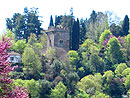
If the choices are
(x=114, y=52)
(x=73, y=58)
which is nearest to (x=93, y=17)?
(x=114, y=52)

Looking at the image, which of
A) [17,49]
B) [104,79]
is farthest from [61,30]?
[104,79]

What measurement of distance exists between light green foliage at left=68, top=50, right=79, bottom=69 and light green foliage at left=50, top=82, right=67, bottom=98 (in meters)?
9.76

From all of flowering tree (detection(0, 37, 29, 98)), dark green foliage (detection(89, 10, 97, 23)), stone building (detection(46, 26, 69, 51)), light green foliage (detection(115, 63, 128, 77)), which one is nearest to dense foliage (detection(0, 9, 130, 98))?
light green foliage (detection(115, 63, 128, 77))

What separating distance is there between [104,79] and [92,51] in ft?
23.3

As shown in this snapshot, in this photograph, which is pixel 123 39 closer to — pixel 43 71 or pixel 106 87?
pixel 106 87

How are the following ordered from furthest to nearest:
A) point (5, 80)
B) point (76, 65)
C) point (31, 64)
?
point (76, 65)
point (31, 64)
point (5, 80)

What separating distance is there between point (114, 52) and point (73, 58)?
6778 mm

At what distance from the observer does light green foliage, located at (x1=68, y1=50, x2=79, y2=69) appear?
1943 inches

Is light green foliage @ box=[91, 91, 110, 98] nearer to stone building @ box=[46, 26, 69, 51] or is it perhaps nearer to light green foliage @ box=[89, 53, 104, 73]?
light green foliage @ box=[89, 53, 104, 73]

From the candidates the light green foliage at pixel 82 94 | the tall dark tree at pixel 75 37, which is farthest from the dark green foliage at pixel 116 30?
the light green foliage at pixel 82 94

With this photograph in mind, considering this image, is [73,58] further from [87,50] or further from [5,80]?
[5,80]

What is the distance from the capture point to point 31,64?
138 ft

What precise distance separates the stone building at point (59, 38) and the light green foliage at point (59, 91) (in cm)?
1403

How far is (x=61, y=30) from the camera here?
54.1 metres
